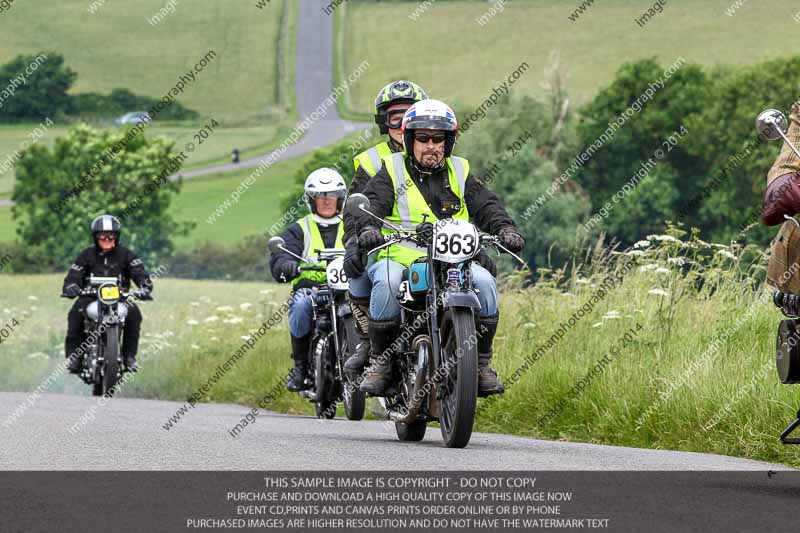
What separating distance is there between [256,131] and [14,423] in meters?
93.7

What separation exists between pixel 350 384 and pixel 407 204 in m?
3.20

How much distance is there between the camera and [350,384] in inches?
494

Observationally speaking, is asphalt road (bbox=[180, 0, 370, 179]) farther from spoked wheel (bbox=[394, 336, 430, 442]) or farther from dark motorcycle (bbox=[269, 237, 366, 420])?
spoked wheel (bbox=[394, 336, 430, 442])

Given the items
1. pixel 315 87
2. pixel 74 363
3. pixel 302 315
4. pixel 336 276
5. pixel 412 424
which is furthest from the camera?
pixel 315 87

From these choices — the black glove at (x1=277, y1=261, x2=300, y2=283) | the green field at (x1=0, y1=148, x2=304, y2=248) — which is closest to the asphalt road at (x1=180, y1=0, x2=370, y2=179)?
the green field at (x1=0, y1=148, x2=304, y2=248)

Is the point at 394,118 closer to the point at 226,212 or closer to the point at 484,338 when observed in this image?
the point at 484,338

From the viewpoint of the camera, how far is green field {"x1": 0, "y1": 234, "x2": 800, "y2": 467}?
380 inches

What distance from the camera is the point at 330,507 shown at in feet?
20.1

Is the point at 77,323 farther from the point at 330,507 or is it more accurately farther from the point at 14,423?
the point at 330,507

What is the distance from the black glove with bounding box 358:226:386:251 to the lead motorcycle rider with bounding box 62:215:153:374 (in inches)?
359

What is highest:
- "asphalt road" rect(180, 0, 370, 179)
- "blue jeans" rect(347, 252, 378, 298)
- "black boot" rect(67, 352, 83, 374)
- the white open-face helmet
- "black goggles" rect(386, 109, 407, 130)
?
"asphalt road" rect(180, 0, 370, 179)

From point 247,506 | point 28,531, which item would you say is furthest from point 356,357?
point 28,531

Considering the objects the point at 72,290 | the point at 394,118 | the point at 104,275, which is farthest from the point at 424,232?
the point at 104,275

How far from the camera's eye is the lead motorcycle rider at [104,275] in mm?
18000
